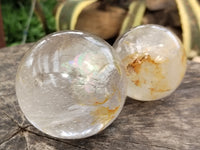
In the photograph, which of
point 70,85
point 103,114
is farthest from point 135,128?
point 70,85

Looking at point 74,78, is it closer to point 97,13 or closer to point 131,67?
point 131,67

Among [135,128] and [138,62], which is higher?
[138,62]

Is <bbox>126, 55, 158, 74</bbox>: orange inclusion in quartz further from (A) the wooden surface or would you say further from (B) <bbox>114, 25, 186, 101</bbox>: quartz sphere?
(A) the wooden surface

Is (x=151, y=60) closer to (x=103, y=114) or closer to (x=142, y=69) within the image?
(x=142, y=69)

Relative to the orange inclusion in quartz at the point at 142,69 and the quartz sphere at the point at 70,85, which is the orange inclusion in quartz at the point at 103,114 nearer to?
the quartz sphere at the point at 70,85

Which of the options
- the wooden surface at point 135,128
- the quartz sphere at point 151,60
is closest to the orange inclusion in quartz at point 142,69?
the quartz sphere at point 151,60

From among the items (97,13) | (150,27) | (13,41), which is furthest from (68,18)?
(150,27)

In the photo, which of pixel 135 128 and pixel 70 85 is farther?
pixel 135 128
